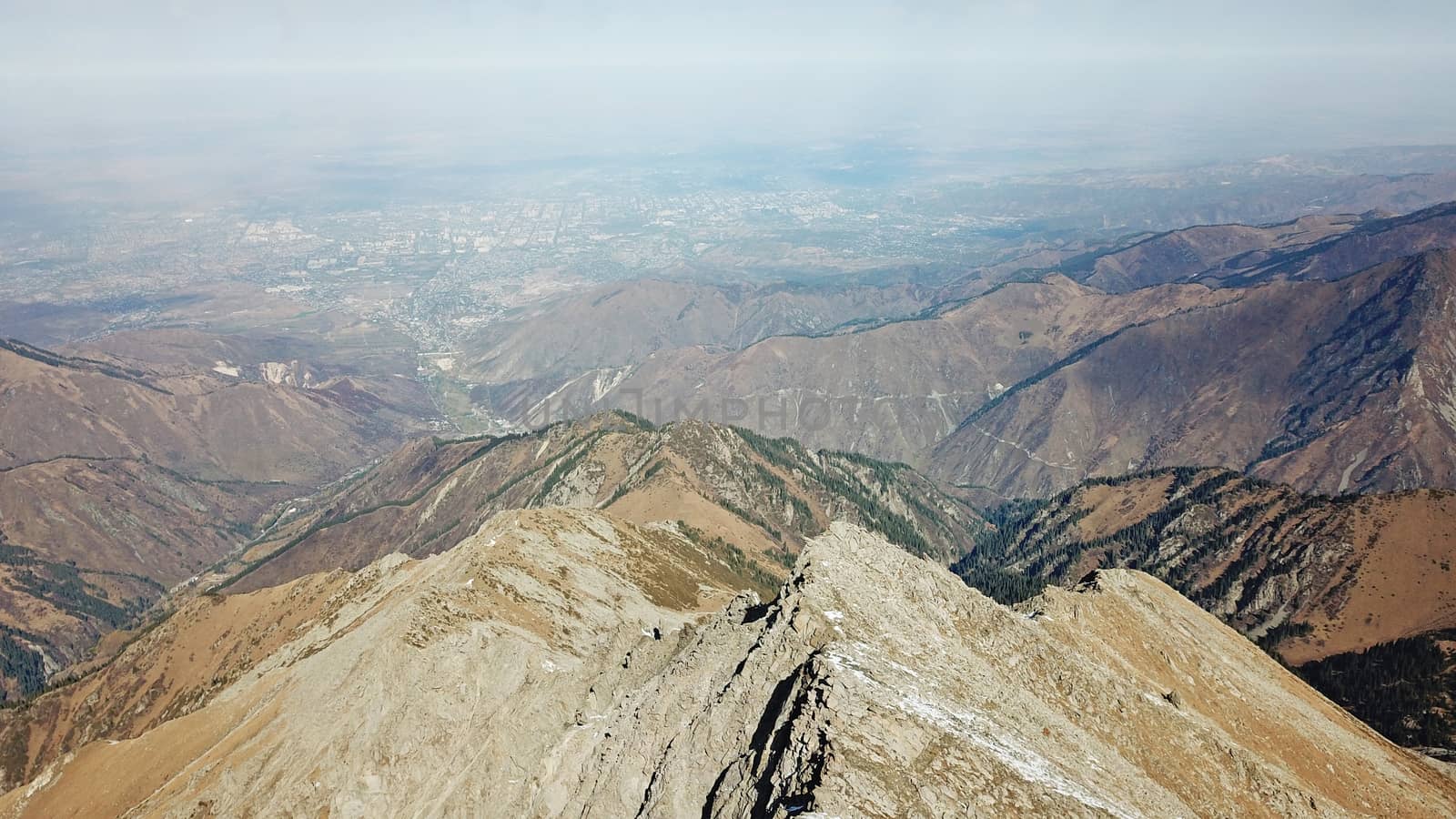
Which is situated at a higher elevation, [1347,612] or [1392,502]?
[1392,502]

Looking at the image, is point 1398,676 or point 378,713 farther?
point 1398,676

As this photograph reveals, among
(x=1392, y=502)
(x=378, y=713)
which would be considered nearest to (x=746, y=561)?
(x=378, y=713)

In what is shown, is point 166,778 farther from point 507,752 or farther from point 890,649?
point 890,649

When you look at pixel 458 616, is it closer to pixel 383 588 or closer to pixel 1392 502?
pixel 383 588

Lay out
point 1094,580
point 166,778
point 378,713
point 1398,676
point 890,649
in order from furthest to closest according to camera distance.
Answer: point 1398,676, point 1094,580, point 166,778, point 378,713, point 890,649

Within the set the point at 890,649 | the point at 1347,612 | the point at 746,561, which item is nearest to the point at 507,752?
the point at 890,649

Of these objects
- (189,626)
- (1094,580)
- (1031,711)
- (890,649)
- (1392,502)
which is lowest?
(189,626)

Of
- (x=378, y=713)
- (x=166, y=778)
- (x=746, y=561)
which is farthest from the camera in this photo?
(x=746, y=561)
